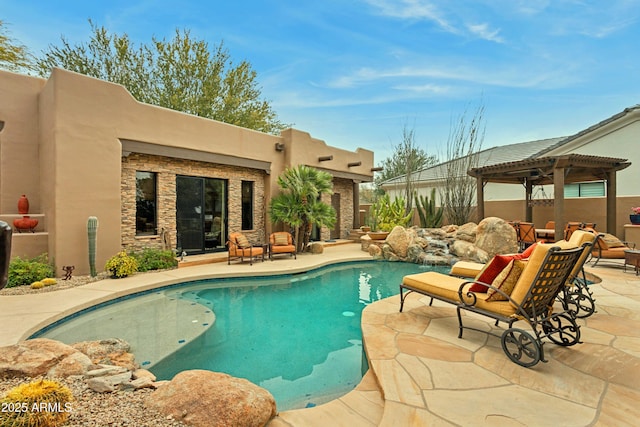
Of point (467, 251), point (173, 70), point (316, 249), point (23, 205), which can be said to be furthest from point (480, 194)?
point (173, 70)

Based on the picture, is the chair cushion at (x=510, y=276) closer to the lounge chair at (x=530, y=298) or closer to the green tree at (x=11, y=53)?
the lounge chair at (x=530, y=298)

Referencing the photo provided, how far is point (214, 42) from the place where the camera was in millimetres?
19062

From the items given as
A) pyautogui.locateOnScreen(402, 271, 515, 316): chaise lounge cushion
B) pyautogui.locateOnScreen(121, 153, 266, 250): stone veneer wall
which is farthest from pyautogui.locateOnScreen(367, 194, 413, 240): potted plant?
pyautogui.locateOnScreen(402, 271, 515, 316): chaise lounge cushion

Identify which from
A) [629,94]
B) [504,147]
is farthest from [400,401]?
[504,147]

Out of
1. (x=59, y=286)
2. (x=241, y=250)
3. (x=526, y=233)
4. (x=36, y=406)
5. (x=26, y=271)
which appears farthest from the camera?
(x=526, y=233)

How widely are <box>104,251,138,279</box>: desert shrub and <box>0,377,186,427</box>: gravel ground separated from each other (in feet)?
Result: 17.2

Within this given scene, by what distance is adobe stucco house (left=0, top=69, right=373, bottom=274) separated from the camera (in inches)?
293

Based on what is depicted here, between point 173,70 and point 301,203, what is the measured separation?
1397 centimetres

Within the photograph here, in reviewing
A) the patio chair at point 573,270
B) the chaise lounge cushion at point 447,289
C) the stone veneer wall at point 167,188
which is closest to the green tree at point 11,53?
the stone veneer wall at point 167,188

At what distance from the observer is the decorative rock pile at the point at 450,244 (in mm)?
9984

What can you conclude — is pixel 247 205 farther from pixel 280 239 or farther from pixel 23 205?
pixel 23 205

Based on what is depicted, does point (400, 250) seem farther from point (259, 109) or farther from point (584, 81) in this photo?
point (259, 109)

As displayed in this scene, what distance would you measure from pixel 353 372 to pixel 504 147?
2003 centimetres

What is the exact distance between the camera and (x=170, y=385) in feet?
8.20
